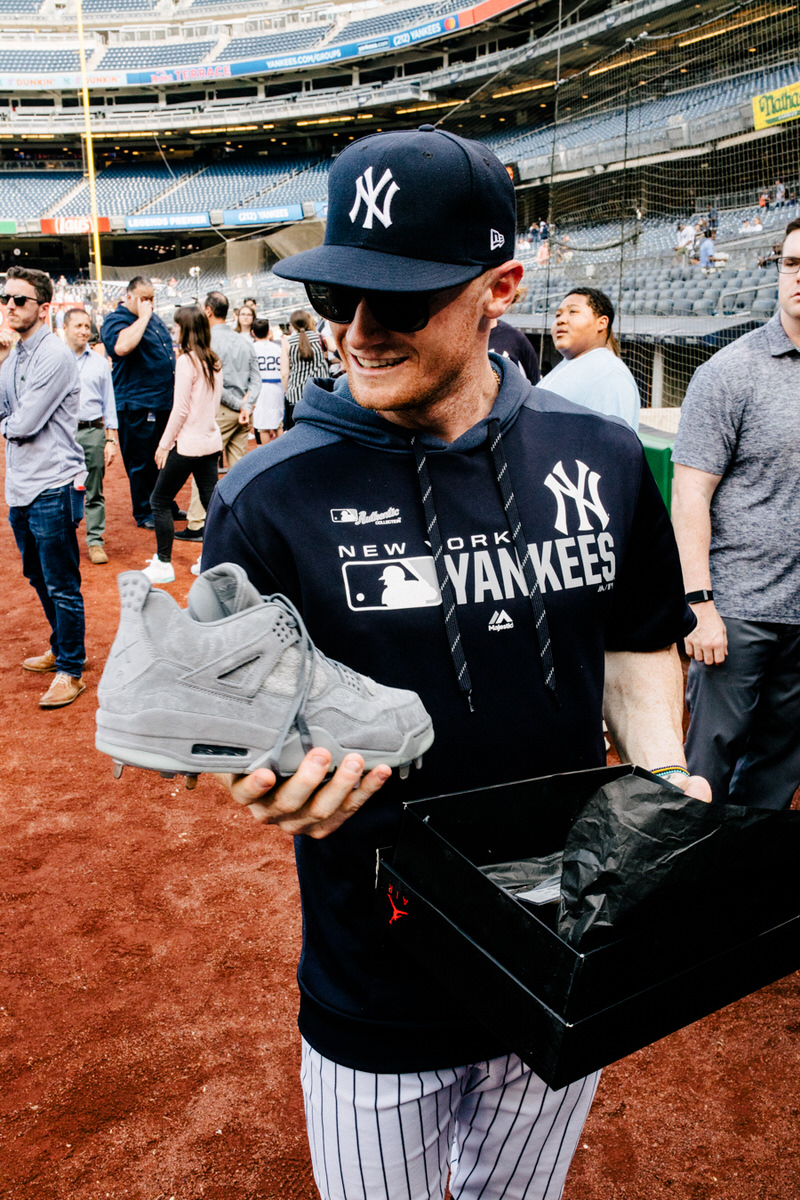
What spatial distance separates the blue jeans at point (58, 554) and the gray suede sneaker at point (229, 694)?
3.83 meters

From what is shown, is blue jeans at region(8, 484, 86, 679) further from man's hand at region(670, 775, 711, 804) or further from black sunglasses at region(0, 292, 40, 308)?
man's hand at region(670, 775, 711, 804)

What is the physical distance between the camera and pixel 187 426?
6.52m

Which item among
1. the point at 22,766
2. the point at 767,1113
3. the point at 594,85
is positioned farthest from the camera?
the point at 594,85

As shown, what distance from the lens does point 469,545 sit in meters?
1.32

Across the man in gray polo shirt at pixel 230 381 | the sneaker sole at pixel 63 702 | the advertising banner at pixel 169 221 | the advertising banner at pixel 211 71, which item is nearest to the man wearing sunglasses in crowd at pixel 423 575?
the sneaker sole at pixel 63 702

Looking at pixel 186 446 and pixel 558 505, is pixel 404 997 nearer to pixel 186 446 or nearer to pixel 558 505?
pixel 558 505

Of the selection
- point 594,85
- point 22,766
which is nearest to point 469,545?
point 22,766

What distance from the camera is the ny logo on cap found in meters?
1.18

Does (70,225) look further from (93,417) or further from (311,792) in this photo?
(311,792)

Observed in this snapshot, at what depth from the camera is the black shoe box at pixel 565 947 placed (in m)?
0.98

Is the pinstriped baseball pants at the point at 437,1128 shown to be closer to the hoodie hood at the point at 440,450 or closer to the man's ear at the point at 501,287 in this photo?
the hoodie hood at the point at 440,450

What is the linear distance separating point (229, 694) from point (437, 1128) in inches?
32.3

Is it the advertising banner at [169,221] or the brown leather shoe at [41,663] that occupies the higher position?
the advertising banner at [169,221]

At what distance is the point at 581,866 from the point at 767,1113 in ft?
5.82
